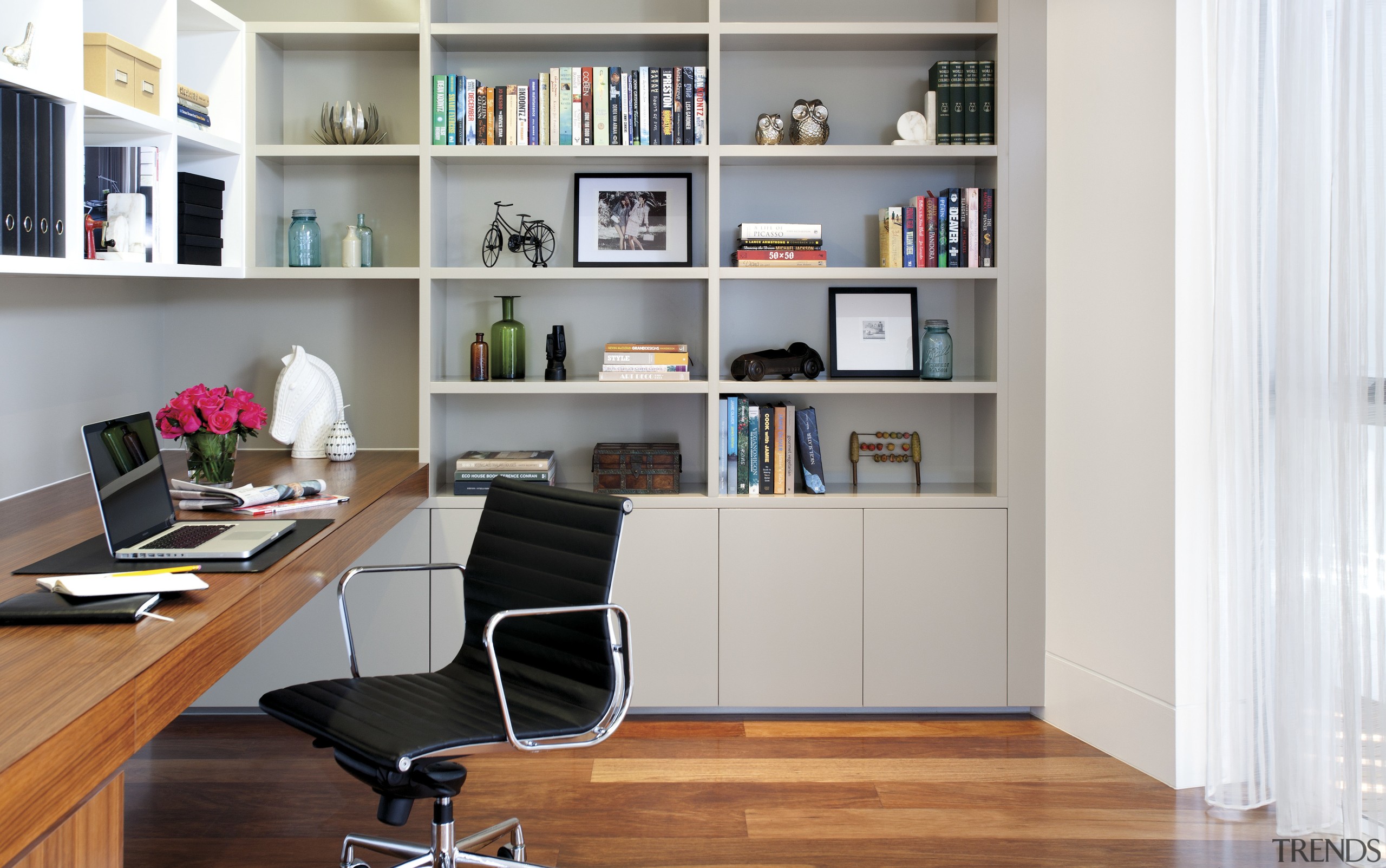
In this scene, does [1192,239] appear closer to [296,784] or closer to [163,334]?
[296,784]

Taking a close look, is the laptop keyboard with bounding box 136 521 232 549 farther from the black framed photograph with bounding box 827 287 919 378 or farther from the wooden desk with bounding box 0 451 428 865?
the black framed photograph with bounding box 827 287 919 378

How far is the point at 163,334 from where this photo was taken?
140 inches

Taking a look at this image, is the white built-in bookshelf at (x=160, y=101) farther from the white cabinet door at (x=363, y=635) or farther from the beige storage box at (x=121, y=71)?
the white cabinet door at (x=363, y=635)

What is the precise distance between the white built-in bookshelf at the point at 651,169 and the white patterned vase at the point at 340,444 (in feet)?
0.82

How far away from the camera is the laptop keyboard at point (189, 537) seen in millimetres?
1932

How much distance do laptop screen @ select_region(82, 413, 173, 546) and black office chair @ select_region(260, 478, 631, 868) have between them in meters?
0.39

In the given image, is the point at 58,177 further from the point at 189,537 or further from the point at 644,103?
the point at 644,103

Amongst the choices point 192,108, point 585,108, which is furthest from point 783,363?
point 192,108

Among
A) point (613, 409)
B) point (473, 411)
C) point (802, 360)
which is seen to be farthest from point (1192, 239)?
point (473, 411)

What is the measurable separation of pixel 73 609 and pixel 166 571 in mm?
234

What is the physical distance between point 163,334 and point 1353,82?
3506mm

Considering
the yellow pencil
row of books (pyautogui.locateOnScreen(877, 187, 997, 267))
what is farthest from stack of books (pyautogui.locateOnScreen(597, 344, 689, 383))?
the yellow pencil

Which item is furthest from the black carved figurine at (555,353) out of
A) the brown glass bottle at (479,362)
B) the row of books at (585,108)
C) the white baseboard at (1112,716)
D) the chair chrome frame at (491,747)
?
the white baseboard at (1112,716)

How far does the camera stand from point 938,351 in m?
3.42
